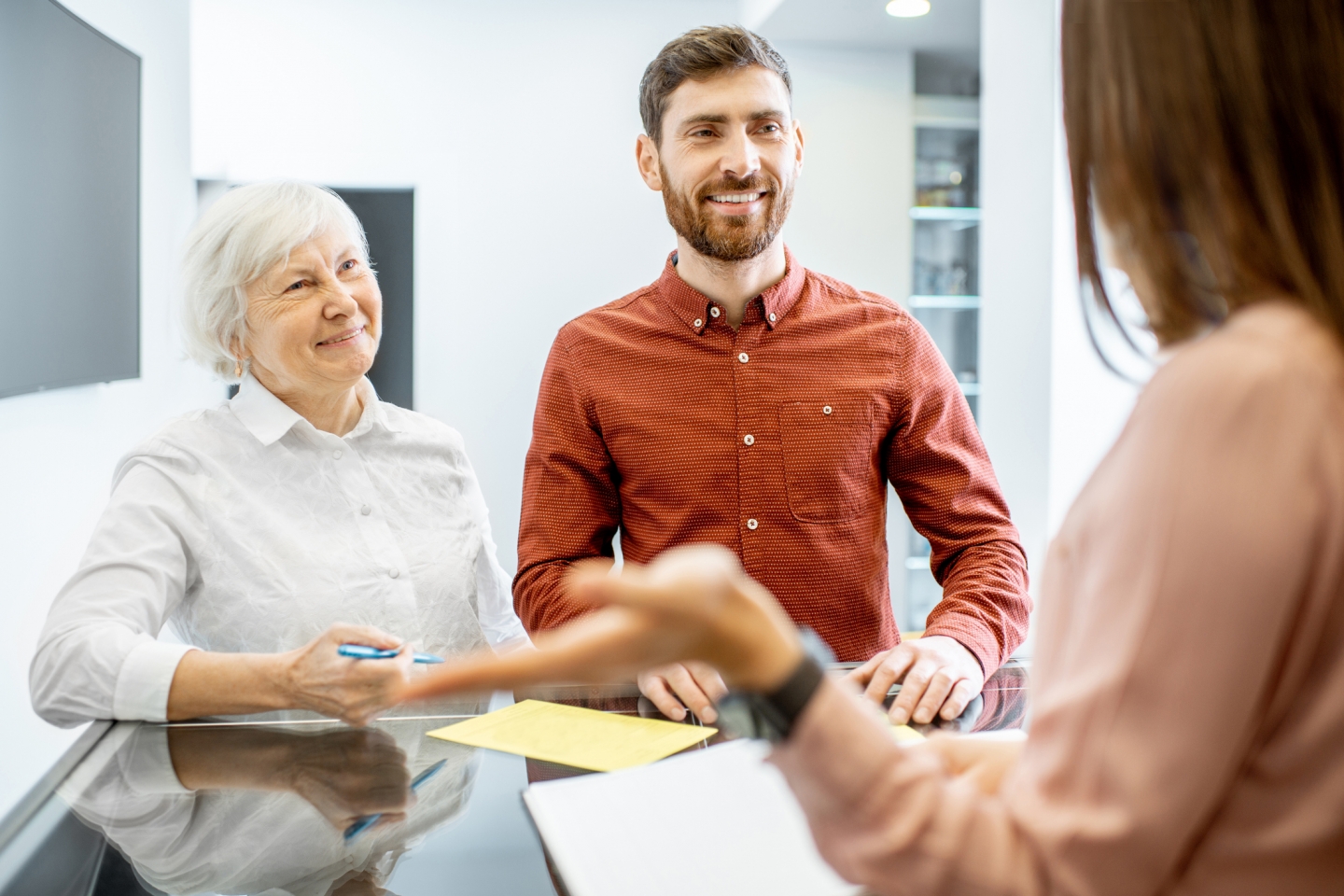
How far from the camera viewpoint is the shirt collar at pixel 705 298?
178cm

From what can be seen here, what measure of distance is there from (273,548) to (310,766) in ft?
1.83

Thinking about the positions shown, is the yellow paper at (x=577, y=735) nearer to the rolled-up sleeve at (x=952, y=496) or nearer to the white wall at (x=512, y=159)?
the rolled-up sleeve at (x=952, y=496)

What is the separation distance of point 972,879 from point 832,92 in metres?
4.62

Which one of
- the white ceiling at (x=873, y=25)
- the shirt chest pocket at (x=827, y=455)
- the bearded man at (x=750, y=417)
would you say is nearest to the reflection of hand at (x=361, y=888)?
the bearded man at (x=750, y=417)

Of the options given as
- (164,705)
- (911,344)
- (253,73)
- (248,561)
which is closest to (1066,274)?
(911,344)

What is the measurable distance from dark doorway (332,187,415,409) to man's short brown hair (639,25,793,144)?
3102 mm

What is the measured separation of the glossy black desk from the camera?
0.78 meters

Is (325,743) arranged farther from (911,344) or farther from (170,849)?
(911,344)

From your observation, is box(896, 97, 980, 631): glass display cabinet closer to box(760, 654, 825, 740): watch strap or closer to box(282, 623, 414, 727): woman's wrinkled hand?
box(282, 623, 414, 727): woman's wrinkled hand

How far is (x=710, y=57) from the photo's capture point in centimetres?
174

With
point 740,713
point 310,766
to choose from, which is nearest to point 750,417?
point 310,766

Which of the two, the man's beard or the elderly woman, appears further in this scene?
the man's beard

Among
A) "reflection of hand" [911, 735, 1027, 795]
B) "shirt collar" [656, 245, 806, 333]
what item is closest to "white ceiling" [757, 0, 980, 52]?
"shirt collar" [656, 245, 806, 333]

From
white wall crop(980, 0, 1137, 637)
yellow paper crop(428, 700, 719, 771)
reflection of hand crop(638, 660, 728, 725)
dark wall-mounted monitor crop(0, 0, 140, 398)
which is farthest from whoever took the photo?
white wall crop(980, 0, 1137, 637)
